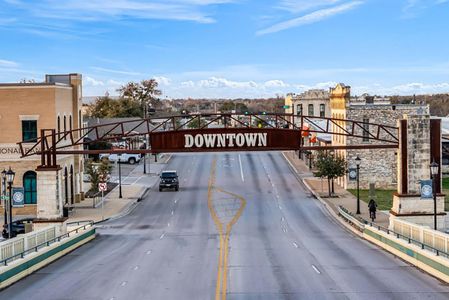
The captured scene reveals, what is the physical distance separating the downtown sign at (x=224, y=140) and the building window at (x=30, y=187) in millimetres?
18161

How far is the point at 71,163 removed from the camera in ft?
190

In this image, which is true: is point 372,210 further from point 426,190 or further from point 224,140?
point 224,140

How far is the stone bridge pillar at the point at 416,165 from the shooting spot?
37.8 m

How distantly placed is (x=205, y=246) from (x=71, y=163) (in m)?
25.1

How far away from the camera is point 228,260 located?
30531 millimetres

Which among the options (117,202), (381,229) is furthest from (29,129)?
(381,229)

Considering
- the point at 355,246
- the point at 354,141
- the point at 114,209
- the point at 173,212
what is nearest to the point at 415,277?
the point at 355,246

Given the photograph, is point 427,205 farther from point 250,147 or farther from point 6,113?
point 6,113

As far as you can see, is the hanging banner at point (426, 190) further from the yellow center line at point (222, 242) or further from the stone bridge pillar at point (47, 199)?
the stone bridge pillar at point (47, 199)

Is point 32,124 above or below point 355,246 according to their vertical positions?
above

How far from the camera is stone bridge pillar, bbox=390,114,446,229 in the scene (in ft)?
124

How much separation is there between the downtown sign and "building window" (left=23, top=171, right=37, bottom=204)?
18.2 meters

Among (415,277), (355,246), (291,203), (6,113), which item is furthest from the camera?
(291,203)

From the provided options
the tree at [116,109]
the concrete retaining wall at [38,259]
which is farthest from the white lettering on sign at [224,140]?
the tree at [116,109]
